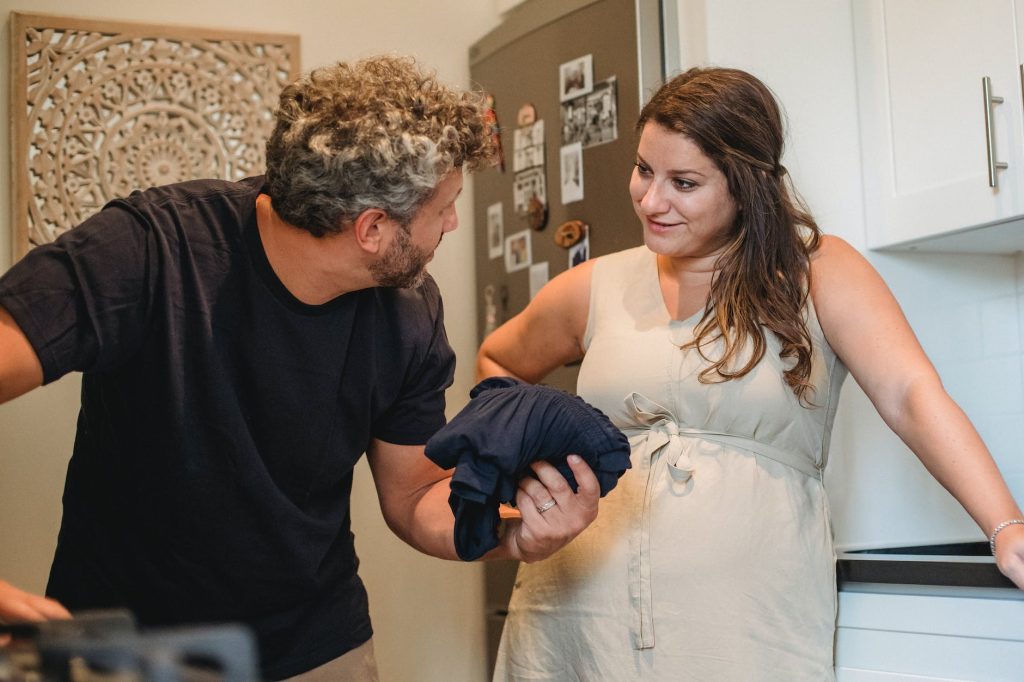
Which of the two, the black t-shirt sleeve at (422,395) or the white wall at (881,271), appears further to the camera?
the white wall at (881,271)

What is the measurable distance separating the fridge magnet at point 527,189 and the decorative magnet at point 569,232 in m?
0.10

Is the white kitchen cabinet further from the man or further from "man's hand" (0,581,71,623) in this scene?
"man's hand" (0,581,71,623)

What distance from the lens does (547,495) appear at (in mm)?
1215

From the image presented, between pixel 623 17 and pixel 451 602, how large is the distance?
5.16 ft

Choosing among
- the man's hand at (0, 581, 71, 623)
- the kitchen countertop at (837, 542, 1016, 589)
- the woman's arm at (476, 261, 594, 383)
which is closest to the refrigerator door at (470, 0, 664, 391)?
the woman's arm at (476, 261, 594, 383)

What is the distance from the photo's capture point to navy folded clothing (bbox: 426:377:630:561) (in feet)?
3.79

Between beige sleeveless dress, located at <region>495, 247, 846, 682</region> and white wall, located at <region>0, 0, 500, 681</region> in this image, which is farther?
white wall, located at <region>0, 0, 500, 681</region>

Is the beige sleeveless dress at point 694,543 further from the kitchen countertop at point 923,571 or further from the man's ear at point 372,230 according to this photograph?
the man's ear at point 372,230

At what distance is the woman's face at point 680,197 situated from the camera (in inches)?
55.9

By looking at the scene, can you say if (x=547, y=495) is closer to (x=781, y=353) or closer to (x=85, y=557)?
(x=781, y=353)

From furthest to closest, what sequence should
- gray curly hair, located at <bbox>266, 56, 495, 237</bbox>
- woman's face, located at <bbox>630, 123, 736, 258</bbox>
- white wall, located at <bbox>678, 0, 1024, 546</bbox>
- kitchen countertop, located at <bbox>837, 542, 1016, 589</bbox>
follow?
1. white wall, located at <bbox>678, 0, 1024, 546</bbox>
2. woman's face, located at <bbox>630, 123, 736, 258</bbox>
3. kitchen countertop, located at <bbox>837, 542, 1016, 589</bbox>
4. gray curly hair, located at <bbox>266, 56, 495, 237</bbox>

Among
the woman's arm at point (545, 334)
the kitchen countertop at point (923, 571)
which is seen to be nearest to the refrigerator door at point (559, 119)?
the woman's arm at point (545, 334)

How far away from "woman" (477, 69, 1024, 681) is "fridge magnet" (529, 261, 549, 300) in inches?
32.7

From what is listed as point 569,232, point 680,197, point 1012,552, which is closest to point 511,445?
point 680,197
